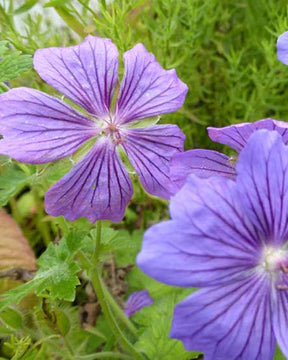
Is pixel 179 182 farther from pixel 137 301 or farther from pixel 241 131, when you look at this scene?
pixel 137 301

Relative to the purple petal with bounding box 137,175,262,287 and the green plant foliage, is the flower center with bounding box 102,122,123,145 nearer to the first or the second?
the green plant foliage

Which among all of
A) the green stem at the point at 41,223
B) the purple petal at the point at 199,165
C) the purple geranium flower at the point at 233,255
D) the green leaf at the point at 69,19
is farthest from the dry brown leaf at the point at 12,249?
the purple geranium flower at the point at 233,255

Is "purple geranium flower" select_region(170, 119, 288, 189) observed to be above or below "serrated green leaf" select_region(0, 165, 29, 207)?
above

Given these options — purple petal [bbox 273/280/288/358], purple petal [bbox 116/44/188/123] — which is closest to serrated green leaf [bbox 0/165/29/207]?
purple petal [bbox 116/44/188/123]

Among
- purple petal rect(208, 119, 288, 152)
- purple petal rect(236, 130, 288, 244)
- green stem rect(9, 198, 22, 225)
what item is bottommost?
purple petal rect(236, 130, 288, 244)

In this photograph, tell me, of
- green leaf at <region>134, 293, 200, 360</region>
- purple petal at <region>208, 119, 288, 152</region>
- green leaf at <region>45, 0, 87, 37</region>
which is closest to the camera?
purple petal at <region>208, 119, 288, 152</region>

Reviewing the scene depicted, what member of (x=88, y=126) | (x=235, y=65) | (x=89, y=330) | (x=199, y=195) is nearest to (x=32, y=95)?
(x=88, y=126)

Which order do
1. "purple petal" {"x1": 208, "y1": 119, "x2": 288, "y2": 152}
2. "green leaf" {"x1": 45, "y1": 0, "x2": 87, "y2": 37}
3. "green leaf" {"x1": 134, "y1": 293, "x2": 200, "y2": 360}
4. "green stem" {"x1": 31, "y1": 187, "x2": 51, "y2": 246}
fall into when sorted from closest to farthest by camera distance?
"purple petal" {"x1": 208, "y1": 119, "x2": 288, "y2": 152}, "green leaf" {"x1": 134, "y1": 293, "x2": 200, "y2": 360}, "green leaf" {"x1": 45, "y1": 0, "x2": 87, "y2": 37}, "green stem" {"x1": 31, "y1": 187, "x2": 51, "y2": 246}
